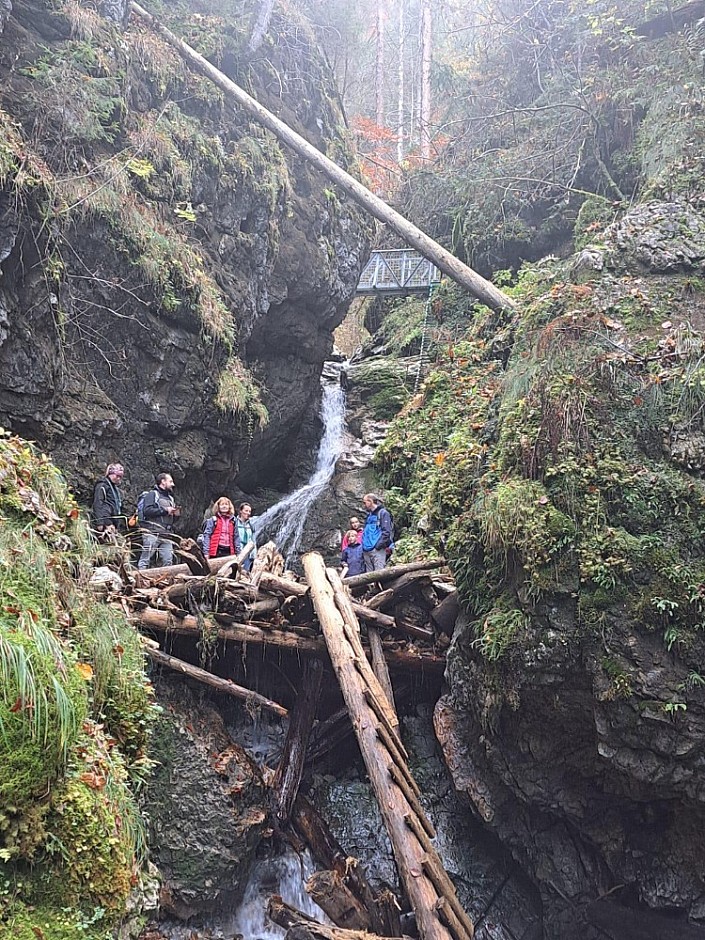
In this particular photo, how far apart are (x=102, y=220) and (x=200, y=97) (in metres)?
5.29

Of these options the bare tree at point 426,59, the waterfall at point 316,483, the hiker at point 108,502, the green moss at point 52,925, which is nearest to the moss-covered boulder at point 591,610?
the hiker at point 108,502

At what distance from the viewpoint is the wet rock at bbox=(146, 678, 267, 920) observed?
6148 millimetres

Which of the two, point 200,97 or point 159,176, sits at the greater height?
point 200,97

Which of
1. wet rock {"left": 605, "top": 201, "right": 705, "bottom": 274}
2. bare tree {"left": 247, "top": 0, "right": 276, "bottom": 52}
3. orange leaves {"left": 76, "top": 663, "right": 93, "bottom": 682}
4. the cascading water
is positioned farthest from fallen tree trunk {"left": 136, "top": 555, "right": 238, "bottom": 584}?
bare tree {"left": 247, "top": 0, "right": 276, "bottom": 52}

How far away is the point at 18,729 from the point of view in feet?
8.39

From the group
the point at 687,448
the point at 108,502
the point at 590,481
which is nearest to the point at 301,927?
the point at 590,481

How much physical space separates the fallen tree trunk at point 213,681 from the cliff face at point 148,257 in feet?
13.8

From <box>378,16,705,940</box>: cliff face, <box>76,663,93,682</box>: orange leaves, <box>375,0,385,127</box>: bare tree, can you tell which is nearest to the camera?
<box>76,663,93,682</box>: orange leaves

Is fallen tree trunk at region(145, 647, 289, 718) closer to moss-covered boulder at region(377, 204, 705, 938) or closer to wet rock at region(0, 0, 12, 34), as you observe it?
moss-covered boulder at region(377, 204, 705, 938)

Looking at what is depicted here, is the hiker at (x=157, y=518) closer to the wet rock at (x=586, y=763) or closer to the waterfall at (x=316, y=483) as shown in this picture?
the waterfall at (x=316, y=483)

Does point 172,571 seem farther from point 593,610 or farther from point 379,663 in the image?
point 593,610

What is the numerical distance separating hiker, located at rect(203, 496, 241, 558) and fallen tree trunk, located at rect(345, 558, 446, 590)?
1929 millimetres

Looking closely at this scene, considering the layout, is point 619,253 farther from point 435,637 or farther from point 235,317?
point 235,317

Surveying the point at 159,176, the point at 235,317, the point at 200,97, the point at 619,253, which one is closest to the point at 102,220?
the point at 159,176
